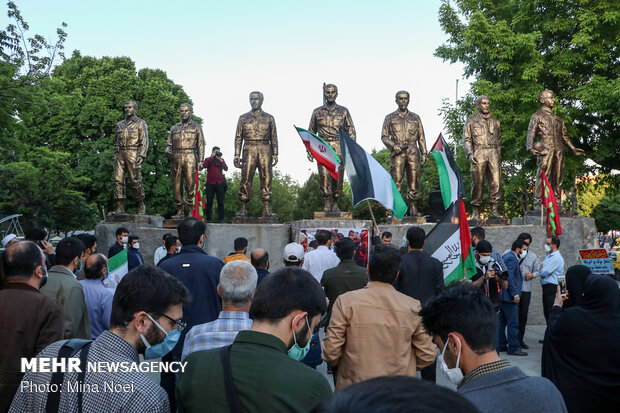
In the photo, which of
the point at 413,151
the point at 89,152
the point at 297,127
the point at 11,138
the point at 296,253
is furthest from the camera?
the point at 89,152

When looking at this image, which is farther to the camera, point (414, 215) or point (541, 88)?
point (541, 88)

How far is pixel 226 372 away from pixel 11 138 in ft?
44.9

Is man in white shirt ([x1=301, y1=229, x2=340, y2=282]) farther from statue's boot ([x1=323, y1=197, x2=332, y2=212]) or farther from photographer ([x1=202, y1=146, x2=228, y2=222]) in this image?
photographer ([x1=202, y1=146, x2=228, y2=222])

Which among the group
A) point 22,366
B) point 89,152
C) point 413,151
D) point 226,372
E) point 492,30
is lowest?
point 22,366

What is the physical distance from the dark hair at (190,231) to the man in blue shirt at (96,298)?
2.29 feet

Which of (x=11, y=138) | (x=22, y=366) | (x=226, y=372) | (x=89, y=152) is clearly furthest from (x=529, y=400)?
(x=89, y=152)

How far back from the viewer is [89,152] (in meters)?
30.5

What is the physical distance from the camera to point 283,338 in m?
2.42

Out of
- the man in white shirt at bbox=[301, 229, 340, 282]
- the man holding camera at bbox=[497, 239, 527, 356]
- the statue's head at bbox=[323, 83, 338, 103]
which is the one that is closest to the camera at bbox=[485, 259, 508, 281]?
the man holding camera at bbox=[497, 239, 527, 356]

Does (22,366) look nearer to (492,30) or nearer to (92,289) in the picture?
(92,289)

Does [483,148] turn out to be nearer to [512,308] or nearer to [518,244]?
[518,244]

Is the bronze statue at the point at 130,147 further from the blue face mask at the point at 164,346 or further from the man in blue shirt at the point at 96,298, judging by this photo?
the blue face mask at the point at 164,346

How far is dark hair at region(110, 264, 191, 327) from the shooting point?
8.02ft

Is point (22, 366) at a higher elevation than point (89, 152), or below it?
below
